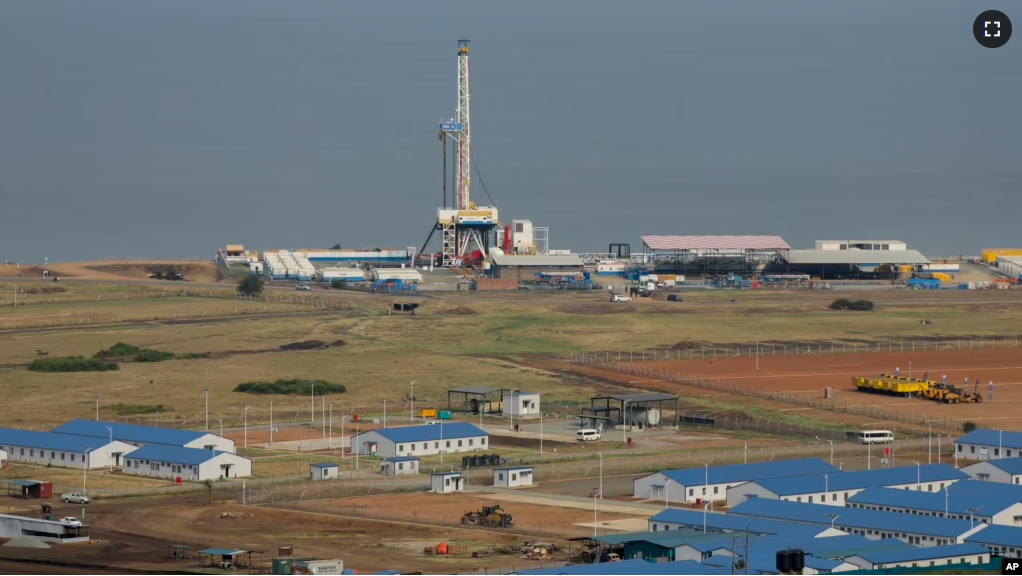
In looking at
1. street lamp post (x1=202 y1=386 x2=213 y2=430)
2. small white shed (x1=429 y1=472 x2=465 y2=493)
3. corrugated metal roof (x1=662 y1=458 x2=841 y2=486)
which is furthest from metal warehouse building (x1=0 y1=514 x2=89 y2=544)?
street lamp post (x1=202 y1=386 x2=213 y2=430)

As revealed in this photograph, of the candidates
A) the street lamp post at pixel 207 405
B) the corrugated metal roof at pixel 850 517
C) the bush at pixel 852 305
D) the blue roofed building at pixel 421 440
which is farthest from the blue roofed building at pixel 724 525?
the bush at pixel 852 305

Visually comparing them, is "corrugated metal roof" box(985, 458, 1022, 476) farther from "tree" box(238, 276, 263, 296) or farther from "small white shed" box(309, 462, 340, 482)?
"tree" box(238, 276, 263, 296)

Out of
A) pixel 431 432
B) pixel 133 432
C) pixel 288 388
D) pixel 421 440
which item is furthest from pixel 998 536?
pixel 288 388

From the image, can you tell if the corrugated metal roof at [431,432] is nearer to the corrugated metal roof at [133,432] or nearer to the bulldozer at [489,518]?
the corrugated metal roof at [133,432]

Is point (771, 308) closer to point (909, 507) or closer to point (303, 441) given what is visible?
point (303, 441)

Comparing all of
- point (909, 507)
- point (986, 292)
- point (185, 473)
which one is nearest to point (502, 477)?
point (185, 473)

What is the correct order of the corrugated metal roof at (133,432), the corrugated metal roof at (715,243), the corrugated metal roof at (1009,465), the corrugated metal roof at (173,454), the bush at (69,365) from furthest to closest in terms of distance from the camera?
the corrugated metal roof at (715,243)
the bush at (69,365)
the corrugated metal roof at (133,432)
the corrugated metal roof at (173,454)
the corrugated metal roof at (1009,465)

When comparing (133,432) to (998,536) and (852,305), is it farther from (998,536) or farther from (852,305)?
(852,305)
